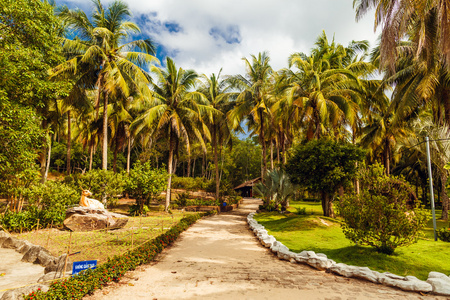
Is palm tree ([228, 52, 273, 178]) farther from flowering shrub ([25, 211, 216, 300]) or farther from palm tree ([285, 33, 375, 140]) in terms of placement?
flowering shrub ([25, 211, 216, 300])

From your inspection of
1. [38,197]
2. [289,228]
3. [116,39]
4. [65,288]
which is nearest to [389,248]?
[289,228]

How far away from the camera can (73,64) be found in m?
14.1

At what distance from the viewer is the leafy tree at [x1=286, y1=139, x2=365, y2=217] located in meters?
13.7

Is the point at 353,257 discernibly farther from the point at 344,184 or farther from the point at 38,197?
the point at 38,197

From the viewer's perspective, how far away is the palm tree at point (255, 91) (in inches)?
832

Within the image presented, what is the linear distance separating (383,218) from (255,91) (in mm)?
16282

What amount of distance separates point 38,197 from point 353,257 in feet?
41.0

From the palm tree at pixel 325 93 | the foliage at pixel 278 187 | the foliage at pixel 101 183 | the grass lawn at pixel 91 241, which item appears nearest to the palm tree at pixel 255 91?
the foliage at pixel 278 187

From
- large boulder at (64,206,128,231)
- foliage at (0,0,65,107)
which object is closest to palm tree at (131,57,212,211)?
large boulder at (64,206,128,231)

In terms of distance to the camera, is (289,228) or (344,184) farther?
(344,184)

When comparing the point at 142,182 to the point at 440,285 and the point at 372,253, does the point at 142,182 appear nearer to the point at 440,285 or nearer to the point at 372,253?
the point at 372,253

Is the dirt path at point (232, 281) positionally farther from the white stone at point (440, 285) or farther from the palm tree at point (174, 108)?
the palm tree at point (174, 108)

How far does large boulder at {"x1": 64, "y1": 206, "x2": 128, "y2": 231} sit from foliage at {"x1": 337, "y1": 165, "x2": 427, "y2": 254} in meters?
9.24

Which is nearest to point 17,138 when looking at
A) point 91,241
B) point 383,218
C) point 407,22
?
point 91,241
